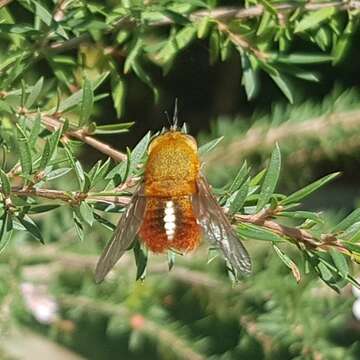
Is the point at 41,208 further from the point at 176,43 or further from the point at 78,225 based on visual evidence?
the point at 176,43

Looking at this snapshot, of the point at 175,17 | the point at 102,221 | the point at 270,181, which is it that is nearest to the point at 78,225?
the point at 102,221

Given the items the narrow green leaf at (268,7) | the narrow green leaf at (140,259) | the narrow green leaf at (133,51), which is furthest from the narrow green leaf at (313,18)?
the narrow green leaf at (140,259)

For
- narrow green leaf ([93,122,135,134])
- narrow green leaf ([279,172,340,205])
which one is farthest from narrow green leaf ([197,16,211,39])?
narrow green leaf ([279,172,340,205])

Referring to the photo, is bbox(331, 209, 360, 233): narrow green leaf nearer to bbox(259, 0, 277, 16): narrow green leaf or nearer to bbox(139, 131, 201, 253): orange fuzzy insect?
bbox(139, 131, 201, 253): orange fuzzy insect

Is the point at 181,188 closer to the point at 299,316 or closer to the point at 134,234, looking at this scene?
the point at 134,234

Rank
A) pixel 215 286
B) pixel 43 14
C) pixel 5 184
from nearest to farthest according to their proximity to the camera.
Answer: pixel 5 184
pixel 43 14
pixel 215 286

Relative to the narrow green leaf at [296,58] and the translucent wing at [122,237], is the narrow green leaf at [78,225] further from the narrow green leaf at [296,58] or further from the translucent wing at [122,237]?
the narrow green leaf at [296,58]

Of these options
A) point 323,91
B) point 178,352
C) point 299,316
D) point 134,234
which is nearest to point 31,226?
point 134,234
